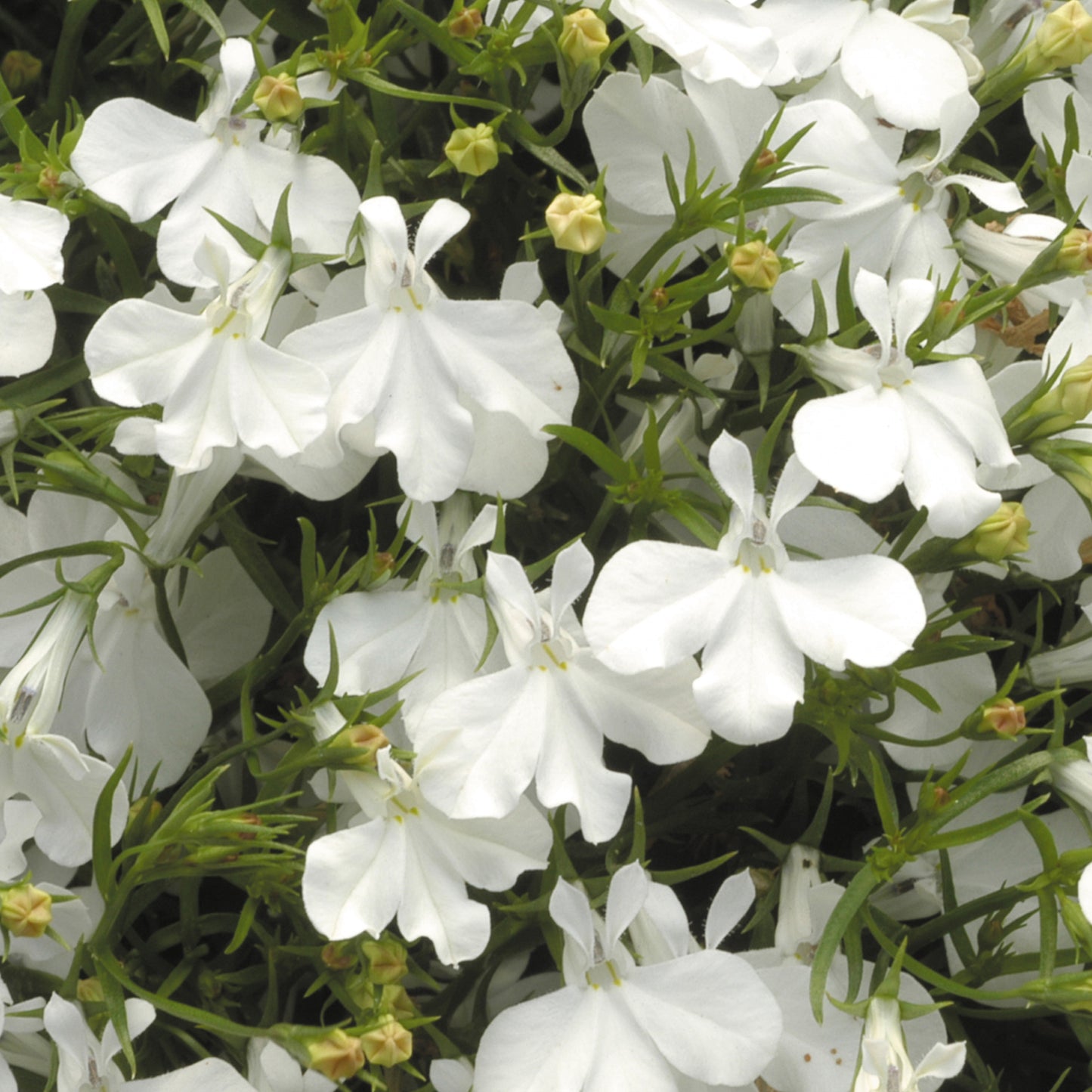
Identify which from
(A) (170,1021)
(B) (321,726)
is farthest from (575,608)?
(A) (170,1021)

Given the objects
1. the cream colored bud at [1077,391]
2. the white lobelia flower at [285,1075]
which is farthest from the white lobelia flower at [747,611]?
the white lobelia flower at [285,1075]

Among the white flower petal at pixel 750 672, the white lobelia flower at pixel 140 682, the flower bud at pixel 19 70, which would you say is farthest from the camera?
the flower bud at pixel 19 70

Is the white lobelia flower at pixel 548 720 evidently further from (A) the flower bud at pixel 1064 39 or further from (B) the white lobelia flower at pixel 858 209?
(A) the flower bud at pixel 1064 39

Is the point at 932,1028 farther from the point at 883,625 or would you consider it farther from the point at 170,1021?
the point at 170,1021

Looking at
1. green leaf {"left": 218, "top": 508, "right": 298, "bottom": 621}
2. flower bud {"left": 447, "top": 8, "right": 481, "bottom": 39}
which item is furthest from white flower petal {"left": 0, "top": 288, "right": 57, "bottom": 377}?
flower bud {"left": 447, "top": 8, "right": 481, "bottom": 39}

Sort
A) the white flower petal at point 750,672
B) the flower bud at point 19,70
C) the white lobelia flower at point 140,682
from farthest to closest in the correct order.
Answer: the flower bud at point 19,70, the white lobelia flower at point 140,682, the white flower petal at point 750,672

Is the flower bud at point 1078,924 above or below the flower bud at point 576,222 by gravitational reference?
below
